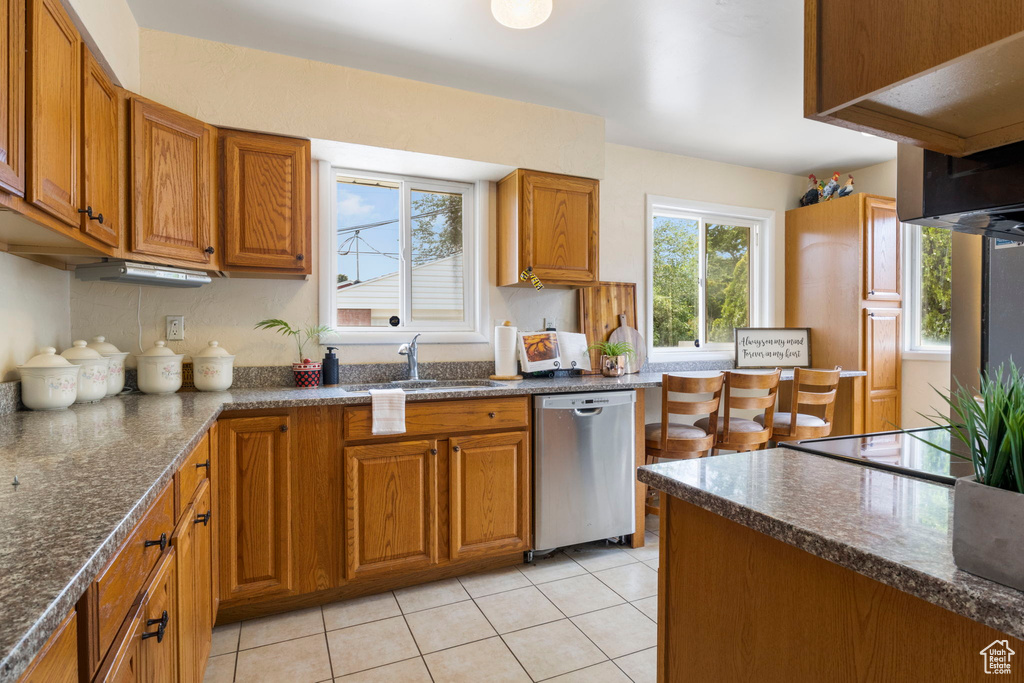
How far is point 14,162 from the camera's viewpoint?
1.25 meters

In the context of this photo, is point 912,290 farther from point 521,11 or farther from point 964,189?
point 964,189

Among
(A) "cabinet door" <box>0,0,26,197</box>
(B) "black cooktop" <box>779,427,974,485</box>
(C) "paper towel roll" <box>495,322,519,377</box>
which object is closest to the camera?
(B) "black cooktop" <box>779,427,974,485</box>

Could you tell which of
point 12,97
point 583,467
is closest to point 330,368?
point 583,467

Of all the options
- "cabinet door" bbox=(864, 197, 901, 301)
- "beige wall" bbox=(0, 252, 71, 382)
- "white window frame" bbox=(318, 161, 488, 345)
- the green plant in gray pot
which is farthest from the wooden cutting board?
the green plant in gray pot

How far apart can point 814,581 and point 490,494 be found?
1906mm

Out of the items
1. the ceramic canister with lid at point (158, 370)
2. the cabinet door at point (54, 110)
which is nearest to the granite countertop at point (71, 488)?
the ceramic canister with lid at point (158, 370)

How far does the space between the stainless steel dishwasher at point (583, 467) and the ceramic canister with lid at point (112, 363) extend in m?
1.83

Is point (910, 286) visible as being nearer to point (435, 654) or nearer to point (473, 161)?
point (473, 161)

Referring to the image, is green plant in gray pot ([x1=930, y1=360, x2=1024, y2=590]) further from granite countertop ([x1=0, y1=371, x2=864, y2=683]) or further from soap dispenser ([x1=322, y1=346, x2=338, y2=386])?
soap dispenser ([x1=322, y1=346, x2=338, y2=386])

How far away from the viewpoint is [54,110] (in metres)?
1.46

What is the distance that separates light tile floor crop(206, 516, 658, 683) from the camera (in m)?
1.86

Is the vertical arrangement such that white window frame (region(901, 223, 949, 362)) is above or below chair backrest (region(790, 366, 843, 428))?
above

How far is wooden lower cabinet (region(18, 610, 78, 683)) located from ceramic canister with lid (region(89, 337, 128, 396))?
5.92ft

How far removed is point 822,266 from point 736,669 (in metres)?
3.85
